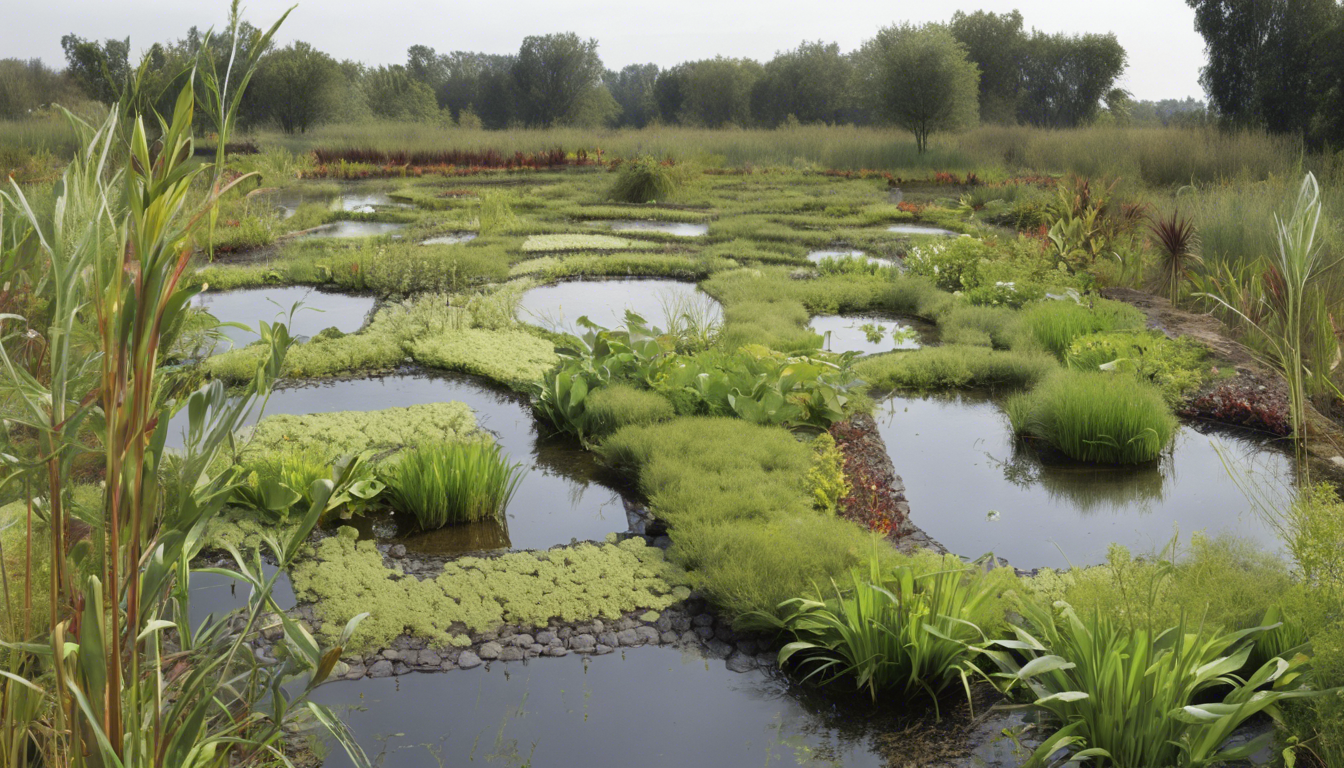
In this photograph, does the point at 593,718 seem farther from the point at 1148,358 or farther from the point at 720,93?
the point at 720,93

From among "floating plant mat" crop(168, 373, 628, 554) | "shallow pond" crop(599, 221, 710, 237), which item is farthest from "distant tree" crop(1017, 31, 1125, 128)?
"floating plant mat" crop(168, 373, 628, 554)

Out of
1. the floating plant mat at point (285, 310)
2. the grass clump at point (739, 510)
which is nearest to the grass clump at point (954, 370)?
the grass clump at point (739, 510)

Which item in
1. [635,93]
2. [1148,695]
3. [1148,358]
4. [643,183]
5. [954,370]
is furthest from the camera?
[635,93]

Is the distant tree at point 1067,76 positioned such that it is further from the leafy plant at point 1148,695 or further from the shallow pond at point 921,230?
the leafy plant at point 1148,695

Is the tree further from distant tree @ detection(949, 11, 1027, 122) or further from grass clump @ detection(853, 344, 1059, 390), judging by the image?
distant tree @ detection(949, 11, 1027, 122)

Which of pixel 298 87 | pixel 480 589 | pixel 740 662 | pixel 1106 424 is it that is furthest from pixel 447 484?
pixel 298 87

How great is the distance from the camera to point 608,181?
1927 cm

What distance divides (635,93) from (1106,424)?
64830 millimetres

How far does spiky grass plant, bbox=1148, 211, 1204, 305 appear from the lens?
8.20m

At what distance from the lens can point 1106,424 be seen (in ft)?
16.1

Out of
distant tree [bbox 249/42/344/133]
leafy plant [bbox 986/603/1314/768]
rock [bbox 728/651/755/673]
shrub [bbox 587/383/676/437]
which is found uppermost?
distant tree [bbox 249/42/344/133]

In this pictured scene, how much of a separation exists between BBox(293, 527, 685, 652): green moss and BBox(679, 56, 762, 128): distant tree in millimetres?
48726

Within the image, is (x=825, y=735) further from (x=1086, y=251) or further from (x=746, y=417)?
(x=1086, y=251)

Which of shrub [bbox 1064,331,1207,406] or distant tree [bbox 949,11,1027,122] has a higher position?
distant tree [bbox 949,11,1027,122]
